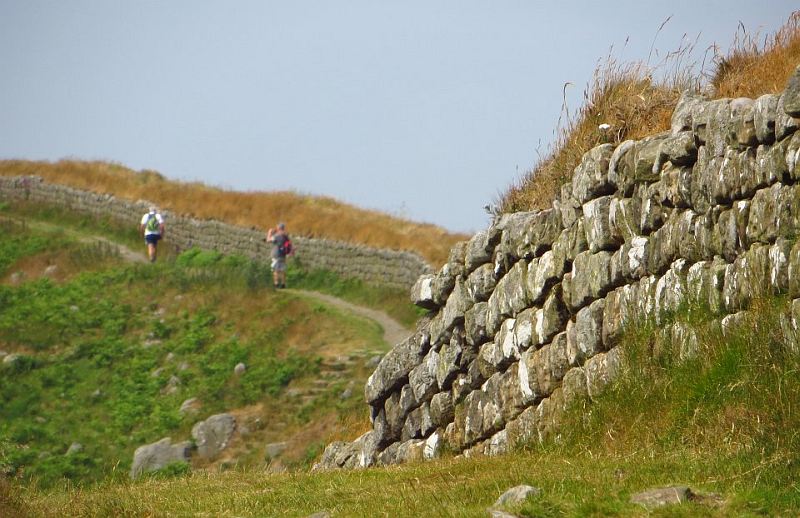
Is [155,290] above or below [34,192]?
below

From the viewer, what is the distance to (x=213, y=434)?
1064 inches

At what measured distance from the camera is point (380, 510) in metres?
8.91

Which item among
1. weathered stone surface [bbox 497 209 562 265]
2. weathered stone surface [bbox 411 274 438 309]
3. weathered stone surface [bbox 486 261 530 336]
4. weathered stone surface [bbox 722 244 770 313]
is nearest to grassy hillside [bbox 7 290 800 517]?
weathered stone surface [bbox 722 244 770 313]

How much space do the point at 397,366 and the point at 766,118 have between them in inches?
312

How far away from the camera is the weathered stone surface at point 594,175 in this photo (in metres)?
12.4

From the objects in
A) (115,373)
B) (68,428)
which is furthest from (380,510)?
(115,373)

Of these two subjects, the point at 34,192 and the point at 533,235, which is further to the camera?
the point at 34,192

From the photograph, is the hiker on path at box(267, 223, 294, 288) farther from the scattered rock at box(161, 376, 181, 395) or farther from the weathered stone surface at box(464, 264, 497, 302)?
the weathered stone surface at box(464, 264, 497, 302)

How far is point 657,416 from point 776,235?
6.17 ft

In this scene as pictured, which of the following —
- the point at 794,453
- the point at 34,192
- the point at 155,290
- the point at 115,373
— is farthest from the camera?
the point at 34,192

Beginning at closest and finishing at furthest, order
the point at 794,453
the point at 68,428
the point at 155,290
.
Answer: the point at 794,453, the point at 68,428, the point at 155,290

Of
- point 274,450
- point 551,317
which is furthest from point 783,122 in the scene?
point 274,450

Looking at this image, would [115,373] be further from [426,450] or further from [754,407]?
[754,407]

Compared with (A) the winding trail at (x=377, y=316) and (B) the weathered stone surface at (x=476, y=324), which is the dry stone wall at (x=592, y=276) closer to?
(B) the weathered stone surface at (x=476, y=324)
